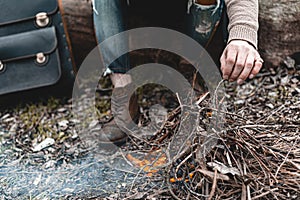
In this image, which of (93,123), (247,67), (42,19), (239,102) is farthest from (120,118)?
(247,67)

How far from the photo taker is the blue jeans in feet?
5.35

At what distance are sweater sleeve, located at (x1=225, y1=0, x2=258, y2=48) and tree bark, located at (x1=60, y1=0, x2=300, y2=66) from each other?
61 centimetres

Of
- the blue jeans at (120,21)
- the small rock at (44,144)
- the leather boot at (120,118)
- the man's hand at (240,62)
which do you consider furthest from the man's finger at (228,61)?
the small rock at (44,144)

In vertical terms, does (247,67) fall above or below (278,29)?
above

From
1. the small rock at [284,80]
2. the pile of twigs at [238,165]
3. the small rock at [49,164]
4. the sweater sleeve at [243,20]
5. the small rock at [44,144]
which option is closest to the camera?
the pile of twigs at [238,165]

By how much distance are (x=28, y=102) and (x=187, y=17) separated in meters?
0.88

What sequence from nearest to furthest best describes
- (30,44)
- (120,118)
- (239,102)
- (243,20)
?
(243,20) < (120,118) < (239,102) < (30,44)

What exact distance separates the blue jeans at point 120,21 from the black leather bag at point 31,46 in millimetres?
373

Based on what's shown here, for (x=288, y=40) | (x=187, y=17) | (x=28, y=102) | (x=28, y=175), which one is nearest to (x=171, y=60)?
(x=187, y=17)

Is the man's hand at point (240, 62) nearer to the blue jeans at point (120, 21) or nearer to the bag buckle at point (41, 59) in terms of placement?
the blue jeans at point (120, 21)

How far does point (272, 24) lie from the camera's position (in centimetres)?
191

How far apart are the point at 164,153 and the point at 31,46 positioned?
924 millimetres

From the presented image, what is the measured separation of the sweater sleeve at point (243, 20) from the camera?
1.25 metres

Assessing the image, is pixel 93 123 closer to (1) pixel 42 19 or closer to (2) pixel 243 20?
(1) pixel 42 19
